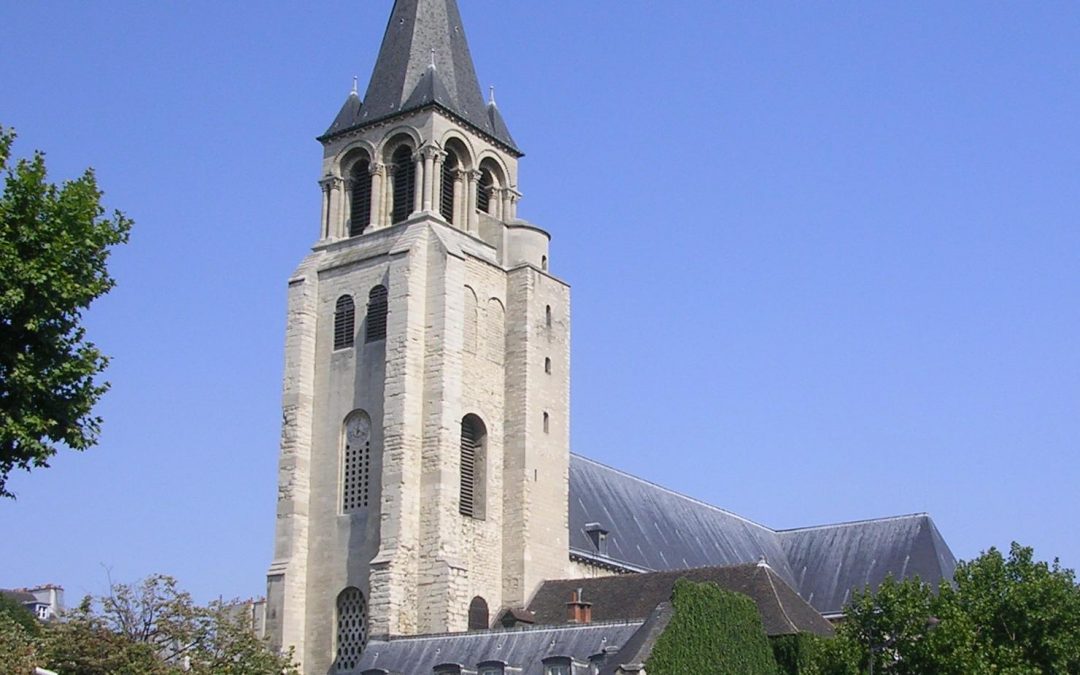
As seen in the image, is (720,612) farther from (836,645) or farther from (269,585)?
(269,585)

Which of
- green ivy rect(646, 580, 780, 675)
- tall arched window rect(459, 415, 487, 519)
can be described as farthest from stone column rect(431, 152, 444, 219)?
green ivy rect(646, 580, 780, 675)

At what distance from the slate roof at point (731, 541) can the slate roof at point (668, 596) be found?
4.06m

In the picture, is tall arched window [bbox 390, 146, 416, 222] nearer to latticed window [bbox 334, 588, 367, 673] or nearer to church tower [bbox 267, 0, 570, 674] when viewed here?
church tower [bbox 267, 0, 570, 674]

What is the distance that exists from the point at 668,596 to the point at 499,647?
5.11 meters

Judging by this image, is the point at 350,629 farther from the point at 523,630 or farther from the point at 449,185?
the point at 449,185

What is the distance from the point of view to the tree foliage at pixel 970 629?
32688 millimetres

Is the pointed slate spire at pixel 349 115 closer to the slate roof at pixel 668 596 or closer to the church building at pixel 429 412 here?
the church building at pixel 429 412

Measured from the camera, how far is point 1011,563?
35656 mm

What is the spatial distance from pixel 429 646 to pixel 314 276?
13355 millimetres

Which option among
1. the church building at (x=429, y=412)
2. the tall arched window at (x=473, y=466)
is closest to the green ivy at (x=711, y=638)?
the church building at (x=429, y=412)

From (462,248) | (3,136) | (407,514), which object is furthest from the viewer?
(462,248)

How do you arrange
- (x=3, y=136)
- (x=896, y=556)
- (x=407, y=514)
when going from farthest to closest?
1. (x=896, y=556)
2. (x=407, y=514)
3. (x=3, y=136)

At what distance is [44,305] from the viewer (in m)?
20.9

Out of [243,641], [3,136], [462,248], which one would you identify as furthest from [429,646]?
[3,136]
